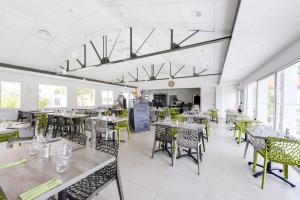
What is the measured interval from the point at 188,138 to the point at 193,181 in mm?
789

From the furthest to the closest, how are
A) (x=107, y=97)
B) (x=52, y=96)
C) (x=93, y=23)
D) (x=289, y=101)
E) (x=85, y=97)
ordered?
(x=107, y=97) → (x=85, y=97) → (x=52, y=96) → (x=93, y=23) → (x=289, y=101)

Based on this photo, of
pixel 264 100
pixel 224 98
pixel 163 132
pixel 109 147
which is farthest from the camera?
pixel 224 98

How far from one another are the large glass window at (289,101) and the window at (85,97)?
10.2 meters

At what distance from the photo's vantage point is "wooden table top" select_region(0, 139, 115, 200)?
1.02 metres

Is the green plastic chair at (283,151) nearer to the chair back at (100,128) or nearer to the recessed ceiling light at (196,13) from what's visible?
the recessed ceiling light at (196,13)

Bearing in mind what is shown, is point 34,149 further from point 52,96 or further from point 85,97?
point 85,97

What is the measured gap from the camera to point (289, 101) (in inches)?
158

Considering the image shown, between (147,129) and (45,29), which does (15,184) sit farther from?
(147,129)

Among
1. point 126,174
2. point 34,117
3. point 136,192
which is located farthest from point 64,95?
point 136,192

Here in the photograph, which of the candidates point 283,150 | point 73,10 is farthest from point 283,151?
point 73,10

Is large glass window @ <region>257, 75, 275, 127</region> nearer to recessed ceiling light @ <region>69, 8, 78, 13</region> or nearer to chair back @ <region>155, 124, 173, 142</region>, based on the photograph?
chair back @ <region>155, 124, 173, 142</region>

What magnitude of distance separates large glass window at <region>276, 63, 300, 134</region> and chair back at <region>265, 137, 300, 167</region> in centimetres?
228

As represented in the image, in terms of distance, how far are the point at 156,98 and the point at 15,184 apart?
1355cm

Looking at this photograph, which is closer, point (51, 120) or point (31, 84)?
point (51, 120)
